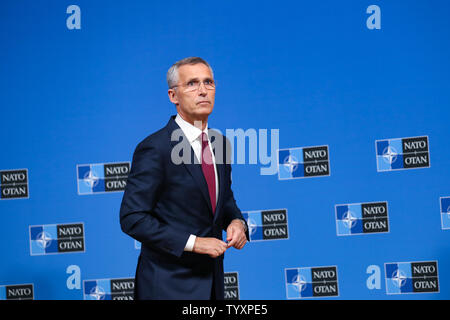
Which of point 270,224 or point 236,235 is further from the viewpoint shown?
point 270,224

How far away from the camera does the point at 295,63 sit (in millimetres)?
3641

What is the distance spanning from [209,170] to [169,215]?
196mm

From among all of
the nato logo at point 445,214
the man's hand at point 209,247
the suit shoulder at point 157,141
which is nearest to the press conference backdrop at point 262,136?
the nato logo at point 445,214

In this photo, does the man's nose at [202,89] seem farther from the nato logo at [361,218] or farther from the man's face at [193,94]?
the nato logo at [361,218]

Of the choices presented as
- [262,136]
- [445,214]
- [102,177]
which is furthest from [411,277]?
[102,177]

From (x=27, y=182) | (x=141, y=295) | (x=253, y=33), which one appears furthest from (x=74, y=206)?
(x=141, y=295)

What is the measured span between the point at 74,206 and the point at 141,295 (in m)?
2.28

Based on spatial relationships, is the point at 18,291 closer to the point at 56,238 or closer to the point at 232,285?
the point at 56,238

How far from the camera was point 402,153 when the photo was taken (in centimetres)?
352

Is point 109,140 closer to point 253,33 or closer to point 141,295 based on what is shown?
point 253,33

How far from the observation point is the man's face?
167cm

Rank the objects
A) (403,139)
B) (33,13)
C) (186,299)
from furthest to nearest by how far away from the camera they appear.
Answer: (33,13)
(403,139)
(186,299)

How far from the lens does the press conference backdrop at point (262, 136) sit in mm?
3527

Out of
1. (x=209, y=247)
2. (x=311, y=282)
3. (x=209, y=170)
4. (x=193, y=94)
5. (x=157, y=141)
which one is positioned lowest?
(x=311, y=282)
